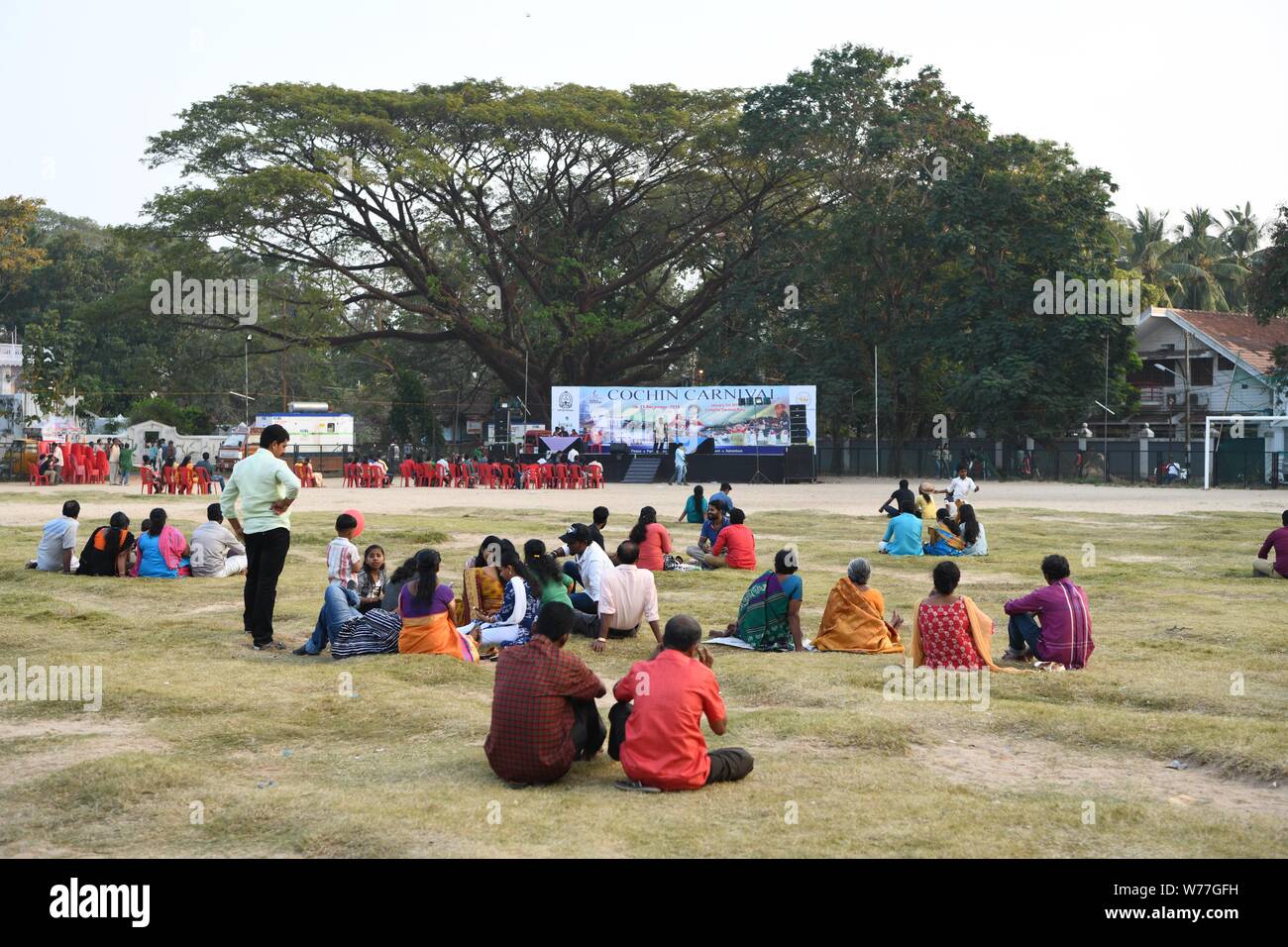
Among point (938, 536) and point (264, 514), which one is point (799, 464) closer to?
point (938, 536)

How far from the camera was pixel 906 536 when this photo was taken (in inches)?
703

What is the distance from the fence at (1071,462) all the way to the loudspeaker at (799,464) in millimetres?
6183

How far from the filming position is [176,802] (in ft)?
21.2

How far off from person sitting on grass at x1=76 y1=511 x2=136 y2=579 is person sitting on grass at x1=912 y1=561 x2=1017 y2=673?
9577 millimetres

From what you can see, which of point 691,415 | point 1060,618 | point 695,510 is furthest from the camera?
point 691,415

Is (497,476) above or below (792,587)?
above

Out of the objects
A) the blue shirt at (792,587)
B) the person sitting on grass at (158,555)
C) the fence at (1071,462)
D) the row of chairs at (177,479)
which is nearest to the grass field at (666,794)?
the blue shirt at (792,587)

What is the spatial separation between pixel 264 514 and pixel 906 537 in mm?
9922

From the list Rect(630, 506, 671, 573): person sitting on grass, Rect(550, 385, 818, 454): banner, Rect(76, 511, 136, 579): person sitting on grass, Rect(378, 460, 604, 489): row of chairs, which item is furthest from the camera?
Rect(550, 385, 818, 454): banner

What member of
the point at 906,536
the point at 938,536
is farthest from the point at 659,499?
the point at 906,536

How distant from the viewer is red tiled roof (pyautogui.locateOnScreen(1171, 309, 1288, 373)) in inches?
1960

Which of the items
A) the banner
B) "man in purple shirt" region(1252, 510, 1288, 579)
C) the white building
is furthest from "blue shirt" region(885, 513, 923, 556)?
the white building

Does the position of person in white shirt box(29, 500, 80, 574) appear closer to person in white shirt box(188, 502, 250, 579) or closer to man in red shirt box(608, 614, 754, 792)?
person in white shirt box(188, 502, 250, 579)
